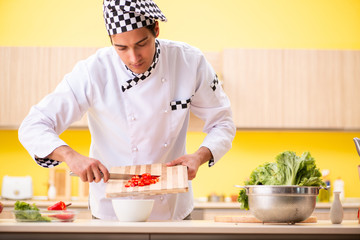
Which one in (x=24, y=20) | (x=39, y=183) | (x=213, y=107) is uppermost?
(x=24, y=20)

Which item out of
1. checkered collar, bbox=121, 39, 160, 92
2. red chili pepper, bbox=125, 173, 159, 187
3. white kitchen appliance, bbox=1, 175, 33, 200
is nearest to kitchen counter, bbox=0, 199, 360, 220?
white kitchen appliance, bbox=1, 175, 33, 200

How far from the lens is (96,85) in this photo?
90.0 inches

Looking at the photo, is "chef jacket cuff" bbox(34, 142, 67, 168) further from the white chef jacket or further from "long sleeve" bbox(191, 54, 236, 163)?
"long sleeve" bbox(191, 54, 236, 163)

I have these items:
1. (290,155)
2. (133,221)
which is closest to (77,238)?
(133,221)

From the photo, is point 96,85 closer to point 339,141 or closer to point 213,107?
point 213,107

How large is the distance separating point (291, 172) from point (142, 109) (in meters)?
0.74

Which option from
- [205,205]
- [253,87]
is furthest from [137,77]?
[253,87]

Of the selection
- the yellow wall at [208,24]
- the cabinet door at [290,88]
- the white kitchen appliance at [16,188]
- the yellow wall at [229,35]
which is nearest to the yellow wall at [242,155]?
the yellow wall at [229,35]

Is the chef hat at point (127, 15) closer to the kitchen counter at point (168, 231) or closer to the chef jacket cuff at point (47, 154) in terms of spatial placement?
the chef jacket cuff at point (47, 154)

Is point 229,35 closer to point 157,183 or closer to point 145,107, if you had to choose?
point 145,107

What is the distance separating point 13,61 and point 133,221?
3083 mm

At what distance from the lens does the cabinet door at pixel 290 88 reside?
15.0ft

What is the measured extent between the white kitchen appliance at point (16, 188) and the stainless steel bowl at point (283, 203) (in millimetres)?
3113

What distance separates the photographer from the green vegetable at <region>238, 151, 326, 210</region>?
1871 millimetres
